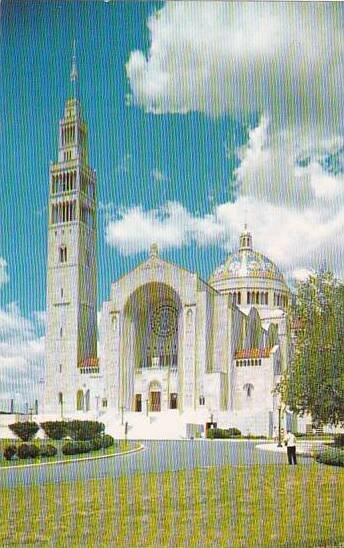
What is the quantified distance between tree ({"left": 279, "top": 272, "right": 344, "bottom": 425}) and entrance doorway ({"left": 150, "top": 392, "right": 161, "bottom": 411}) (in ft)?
94.9

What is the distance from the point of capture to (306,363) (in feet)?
69.6

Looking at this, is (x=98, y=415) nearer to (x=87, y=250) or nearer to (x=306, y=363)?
(x=87, y=250)

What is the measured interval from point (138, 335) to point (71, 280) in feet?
20.2

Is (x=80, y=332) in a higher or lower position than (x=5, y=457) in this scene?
higher

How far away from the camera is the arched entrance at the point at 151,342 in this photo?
5128cm

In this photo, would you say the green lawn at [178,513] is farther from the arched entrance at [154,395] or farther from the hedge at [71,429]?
the arched entrance at [154,395]

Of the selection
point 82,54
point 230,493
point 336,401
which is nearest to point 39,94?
point 82,54

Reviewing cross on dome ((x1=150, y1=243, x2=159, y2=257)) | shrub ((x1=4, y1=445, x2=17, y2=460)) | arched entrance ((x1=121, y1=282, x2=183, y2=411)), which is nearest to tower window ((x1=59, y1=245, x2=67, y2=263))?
arched entrance ((x1=121, y1=282, x2=183, y2=411))

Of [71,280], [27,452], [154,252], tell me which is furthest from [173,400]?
[27,452]

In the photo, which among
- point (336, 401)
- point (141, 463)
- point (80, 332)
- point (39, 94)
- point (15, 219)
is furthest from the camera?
point (80, 332)

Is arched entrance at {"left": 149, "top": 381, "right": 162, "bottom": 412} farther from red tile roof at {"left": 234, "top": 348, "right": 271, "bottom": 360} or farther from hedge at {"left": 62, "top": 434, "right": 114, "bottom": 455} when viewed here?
hedge at {"left": 62, "top": 434, "right": 114, "bottom": 455}

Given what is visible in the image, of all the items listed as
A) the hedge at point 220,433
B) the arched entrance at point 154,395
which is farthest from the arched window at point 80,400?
the hedge at point 220,433

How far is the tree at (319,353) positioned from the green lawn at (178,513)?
6.79 m

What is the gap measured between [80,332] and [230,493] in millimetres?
41509
